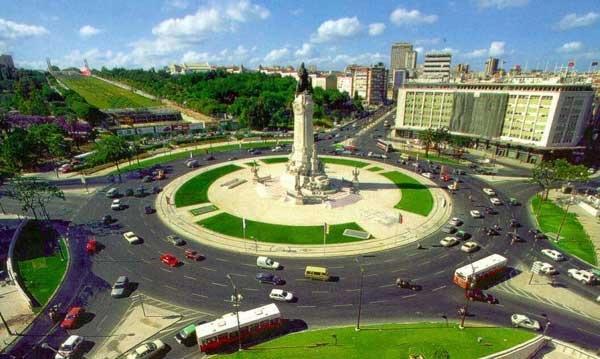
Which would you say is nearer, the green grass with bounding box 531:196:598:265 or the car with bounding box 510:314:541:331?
the car with bounding box 510:314:541:331

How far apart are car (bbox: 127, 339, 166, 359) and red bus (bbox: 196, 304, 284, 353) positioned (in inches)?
200

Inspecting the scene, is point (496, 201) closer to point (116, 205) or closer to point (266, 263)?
point (266, 263)

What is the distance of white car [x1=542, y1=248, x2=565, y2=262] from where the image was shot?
60.5m

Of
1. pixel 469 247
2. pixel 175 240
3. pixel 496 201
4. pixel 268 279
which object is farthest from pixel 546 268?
pixel 175 240

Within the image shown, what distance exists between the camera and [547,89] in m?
113

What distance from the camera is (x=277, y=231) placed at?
71188 millimetres

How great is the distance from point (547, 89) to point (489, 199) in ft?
187

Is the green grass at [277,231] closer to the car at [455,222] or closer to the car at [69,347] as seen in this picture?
the car at [455,222]

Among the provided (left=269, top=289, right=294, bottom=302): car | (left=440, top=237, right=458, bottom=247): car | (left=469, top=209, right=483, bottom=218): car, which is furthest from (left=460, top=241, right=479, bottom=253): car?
(left=269, top=289, right=294, bottom=302): car

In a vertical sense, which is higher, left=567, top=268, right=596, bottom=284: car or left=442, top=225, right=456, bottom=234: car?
left=442, top=225, right=456, bottom=234: car

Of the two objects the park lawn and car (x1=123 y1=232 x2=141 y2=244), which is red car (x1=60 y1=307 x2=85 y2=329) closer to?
car (x1=123 y1=232 x2=141 y2=244)

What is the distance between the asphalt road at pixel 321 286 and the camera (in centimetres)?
4600

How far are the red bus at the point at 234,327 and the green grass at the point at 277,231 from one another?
24.1 metres

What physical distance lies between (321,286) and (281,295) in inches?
287
